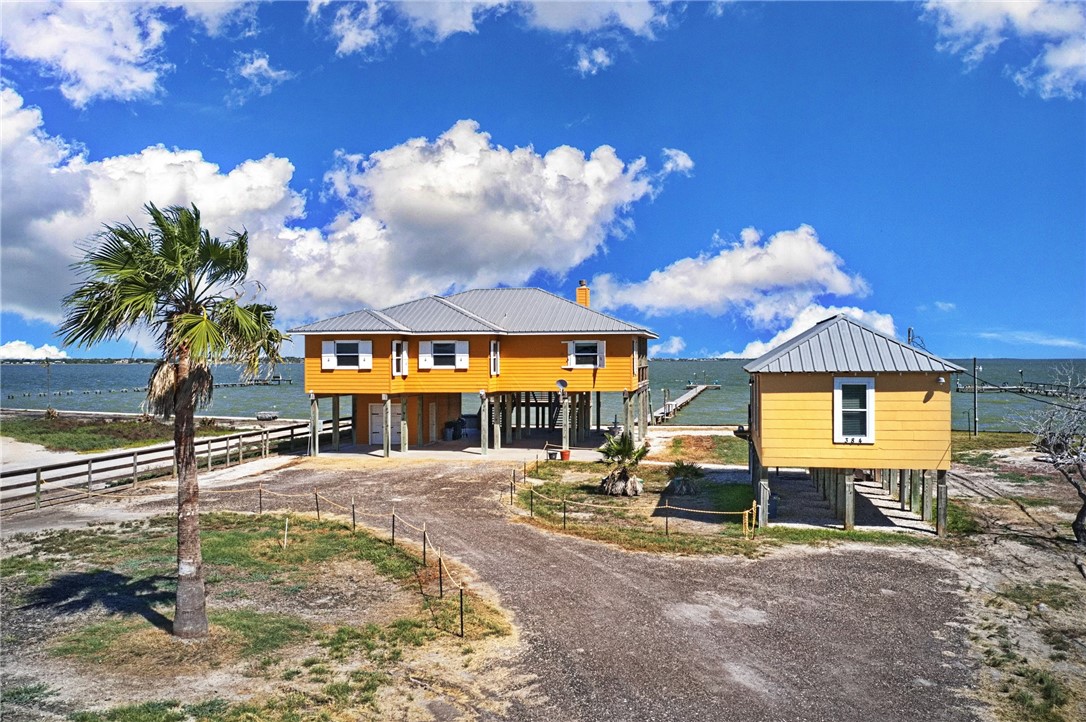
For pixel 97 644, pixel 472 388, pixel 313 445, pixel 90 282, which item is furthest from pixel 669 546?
pixel 313 445

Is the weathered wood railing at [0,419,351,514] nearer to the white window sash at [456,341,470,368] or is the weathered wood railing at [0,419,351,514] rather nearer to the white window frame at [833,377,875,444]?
the white window sash at [456,341,470,368]

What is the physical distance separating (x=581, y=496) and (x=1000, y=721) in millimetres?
15031

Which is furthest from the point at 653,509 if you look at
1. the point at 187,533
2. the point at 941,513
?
the point at 187,533

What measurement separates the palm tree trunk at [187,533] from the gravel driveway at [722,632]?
15.7 ft

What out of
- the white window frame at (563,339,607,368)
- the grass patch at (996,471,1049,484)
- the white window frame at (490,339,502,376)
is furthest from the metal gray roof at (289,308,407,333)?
the grass patch at (996,471,1049,484)

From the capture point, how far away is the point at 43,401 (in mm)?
92875

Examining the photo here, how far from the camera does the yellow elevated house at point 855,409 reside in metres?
17.7

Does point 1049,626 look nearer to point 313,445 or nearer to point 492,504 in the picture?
point 492,504

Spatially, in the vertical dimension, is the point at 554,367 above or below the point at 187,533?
above

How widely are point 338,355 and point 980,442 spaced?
34676 millimetres

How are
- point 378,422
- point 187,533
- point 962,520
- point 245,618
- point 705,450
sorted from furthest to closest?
point 705,450 < point 378,422 < point 962,520 < point 245,618 < point 187,533

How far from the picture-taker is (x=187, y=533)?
10.5 metres

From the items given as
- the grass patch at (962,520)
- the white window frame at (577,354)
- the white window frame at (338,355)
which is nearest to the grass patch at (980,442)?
the grass patch at (962,520)

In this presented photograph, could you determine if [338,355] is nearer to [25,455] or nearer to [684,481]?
[684,481]
